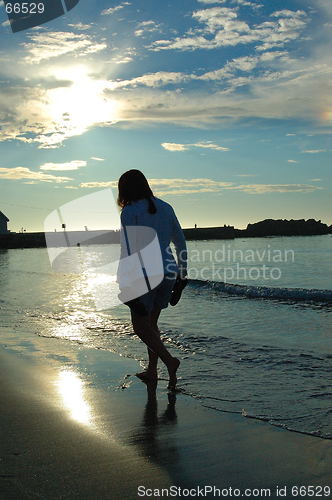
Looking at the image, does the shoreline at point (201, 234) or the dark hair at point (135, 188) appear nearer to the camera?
the dark hair at point (135, 188)

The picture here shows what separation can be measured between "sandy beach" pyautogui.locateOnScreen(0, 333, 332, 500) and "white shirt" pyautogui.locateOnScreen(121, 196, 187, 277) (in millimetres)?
1253

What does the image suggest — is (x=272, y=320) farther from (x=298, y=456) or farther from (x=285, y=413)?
(x=298, y=456)

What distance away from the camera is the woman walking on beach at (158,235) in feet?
14.9

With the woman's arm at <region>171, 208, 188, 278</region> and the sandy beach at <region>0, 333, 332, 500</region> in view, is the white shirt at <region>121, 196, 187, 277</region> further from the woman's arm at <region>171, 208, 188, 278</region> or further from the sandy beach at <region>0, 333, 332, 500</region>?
the sandy beach at <region>0, 333, 332, 500</region>

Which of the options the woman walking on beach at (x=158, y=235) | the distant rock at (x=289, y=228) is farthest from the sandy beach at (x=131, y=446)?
the distant rock at (x=289, y=228)

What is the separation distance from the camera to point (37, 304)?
12.1 meters

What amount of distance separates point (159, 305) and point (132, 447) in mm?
1778

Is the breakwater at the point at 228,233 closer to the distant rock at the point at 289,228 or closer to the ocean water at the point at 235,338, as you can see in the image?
the distant rock at the point at 289,228

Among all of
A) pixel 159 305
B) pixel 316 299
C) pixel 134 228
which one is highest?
pixel 134 228

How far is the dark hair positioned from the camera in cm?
455

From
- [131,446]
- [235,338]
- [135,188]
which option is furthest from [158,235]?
[235,338]

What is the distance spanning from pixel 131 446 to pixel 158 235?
6.60 feet

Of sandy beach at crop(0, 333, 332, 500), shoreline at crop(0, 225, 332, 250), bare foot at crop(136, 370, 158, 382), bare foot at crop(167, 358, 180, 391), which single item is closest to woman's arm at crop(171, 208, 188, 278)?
bare foot at crop(167, 358, 180, 391)

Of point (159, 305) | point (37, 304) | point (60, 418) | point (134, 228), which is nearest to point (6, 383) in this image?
point (60, 418)
